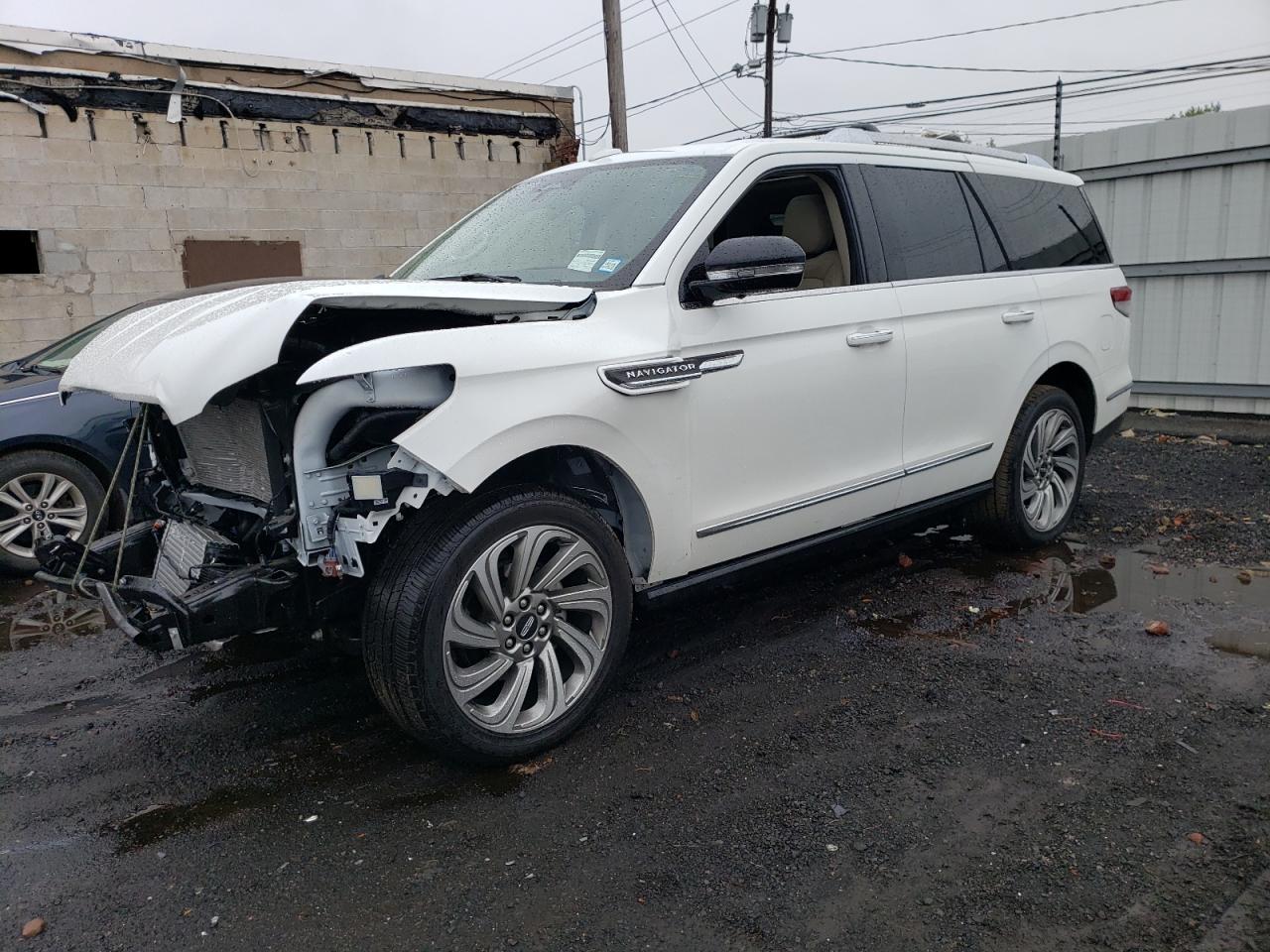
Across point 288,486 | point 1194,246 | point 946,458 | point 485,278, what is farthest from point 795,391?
point 1194,246

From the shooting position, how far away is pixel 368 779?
321 centimetres

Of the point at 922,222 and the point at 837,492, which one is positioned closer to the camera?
the point at 837,492

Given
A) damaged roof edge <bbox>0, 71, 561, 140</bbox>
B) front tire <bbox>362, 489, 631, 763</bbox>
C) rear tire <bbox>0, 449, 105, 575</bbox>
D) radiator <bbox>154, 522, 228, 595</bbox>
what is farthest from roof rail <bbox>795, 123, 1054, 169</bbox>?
damaged roof edge <bbox>0, 71, 561, 140</bbox>

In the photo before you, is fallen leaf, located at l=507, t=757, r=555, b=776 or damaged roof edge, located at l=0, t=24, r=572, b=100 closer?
fallen leaf, located at l=507, t=757, r=555, b=776

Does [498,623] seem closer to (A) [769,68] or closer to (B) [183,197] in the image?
(B) [183,197]

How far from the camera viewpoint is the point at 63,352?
674 centimetres

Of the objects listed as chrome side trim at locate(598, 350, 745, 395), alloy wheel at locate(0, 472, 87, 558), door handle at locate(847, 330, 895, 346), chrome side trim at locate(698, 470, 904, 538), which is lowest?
alloy wheel at locate(0, 472, 87, 558)

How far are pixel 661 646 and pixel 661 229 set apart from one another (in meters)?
1.76

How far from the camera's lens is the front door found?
12.0 ft

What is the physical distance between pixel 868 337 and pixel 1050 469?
1.86m

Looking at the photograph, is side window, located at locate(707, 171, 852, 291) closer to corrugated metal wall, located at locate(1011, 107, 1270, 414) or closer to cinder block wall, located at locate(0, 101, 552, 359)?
corrugated metal wall, located at locate(1011, 107, 1270, 414)

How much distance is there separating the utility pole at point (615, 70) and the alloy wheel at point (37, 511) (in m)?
10.8

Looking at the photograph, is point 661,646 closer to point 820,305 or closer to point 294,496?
point 820,305

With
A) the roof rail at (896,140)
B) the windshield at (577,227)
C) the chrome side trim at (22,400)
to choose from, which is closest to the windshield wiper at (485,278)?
the windshield at (577,227)
